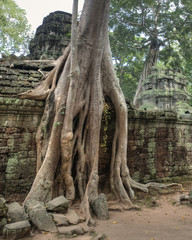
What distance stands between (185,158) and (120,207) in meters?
3.51

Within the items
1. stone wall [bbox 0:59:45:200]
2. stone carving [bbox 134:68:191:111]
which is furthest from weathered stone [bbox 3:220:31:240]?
stone carving [bbox 134:68:191:111]

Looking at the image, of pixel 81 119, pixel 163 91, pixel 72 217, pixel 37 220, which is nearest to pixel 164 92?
pixel 163 91

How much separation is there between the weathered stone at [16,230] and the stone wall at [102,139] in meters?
1.61

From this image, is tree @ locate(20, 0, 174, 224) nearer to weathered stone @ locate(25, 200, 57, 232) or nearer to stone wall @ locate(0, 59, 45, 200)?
stone wall @ locate(0, 59, 45, 200)

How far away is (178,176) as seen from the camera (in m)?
6.34

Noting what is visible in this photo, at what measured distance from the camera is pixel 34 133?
14.7 feet

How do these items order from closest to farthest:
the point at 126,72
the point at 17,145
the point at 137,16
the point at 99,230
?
1. the point at 99,230
2. the point at 17,145
3. the point at 137,16
4. the point at 126,72

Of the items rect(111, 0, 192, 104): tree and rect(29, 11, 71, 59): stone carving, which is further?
rect(111, 0, 192, 104): tree

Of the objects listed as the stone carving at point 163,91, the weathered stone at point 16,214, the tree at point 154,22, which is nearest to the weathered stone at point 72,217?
the weathered stone at point 16,214

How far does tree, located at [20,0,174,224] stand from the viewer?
3.92 meters

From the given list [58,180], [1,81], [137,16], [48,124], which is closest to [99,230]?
[58,180]

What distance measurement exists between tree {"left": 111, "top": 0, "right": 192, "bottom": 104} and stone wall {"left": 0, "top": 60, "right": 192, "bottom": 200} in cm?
782

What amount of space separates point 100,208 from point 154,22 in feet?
45.3

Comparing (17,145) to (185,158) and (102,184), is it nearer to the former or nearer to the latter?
(102,184)
